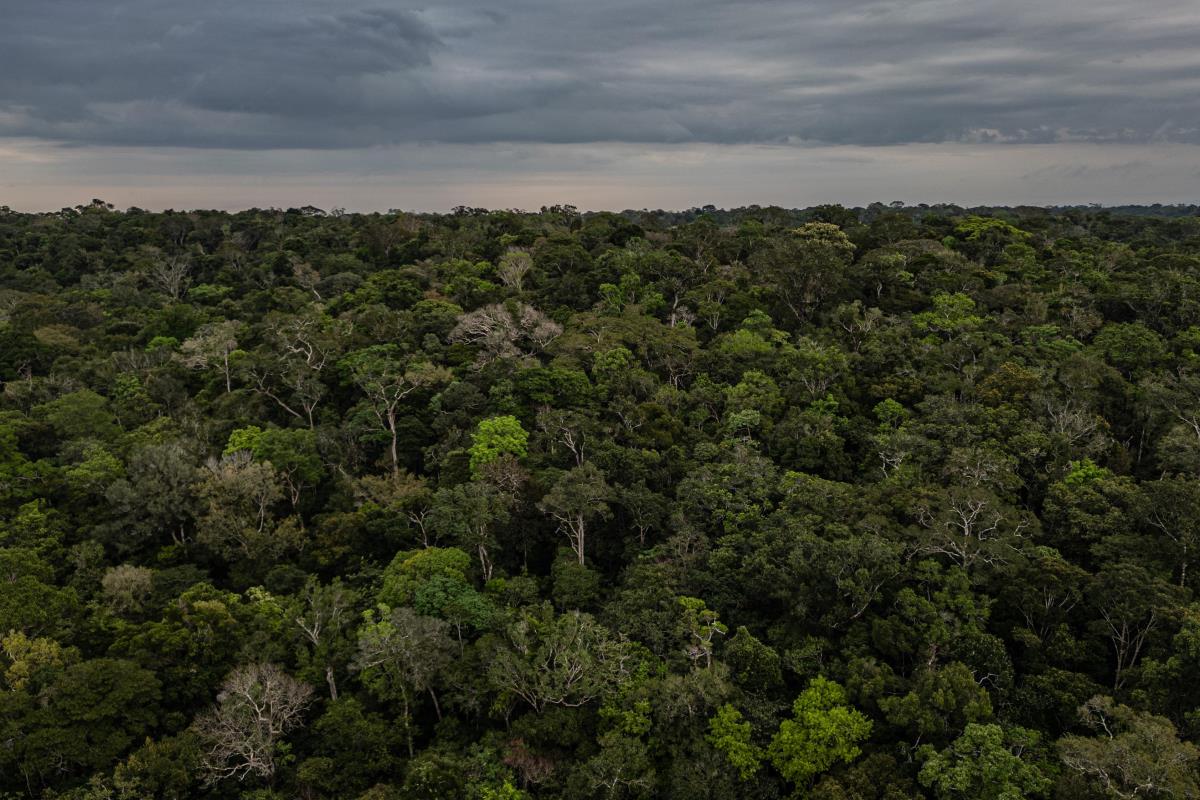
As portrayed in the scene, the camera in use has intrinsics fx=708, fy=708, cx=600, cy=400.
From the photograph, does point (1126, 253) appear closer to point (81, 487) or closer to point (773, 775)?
point (773, 775)

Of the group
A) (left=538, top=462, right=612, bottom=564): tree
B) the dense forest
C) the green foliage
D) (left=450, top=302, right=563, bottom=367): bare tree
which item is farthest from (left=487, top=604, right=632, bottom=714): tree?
(left=450, top=302, right=563, bottom=367): bare tree

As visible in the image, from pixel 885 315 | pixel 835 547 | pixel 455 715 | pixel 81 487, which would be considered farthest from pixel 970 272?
pixel 81 487

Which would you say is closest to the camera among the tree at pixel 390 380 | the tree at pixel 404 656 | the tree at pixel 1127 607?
the tree at pixel 1127 607

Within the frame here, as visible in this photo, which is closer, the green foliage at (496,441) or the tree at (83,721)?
the tree at (83,721)

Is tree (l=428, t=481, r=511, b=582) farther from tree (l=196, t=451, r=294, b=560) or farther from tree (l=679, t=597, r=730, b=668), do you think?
tree (l=679, t=597, r=730, b=668)

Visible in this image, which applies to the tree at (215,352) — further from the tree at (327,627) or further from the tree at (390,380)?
the tree at (327,627)

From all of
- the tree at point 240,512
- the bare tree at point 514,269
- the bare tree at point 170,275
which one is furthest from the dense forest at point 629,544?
the bare tree at point 170,275

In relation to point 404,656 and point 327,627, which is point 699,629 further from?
point 327,627
